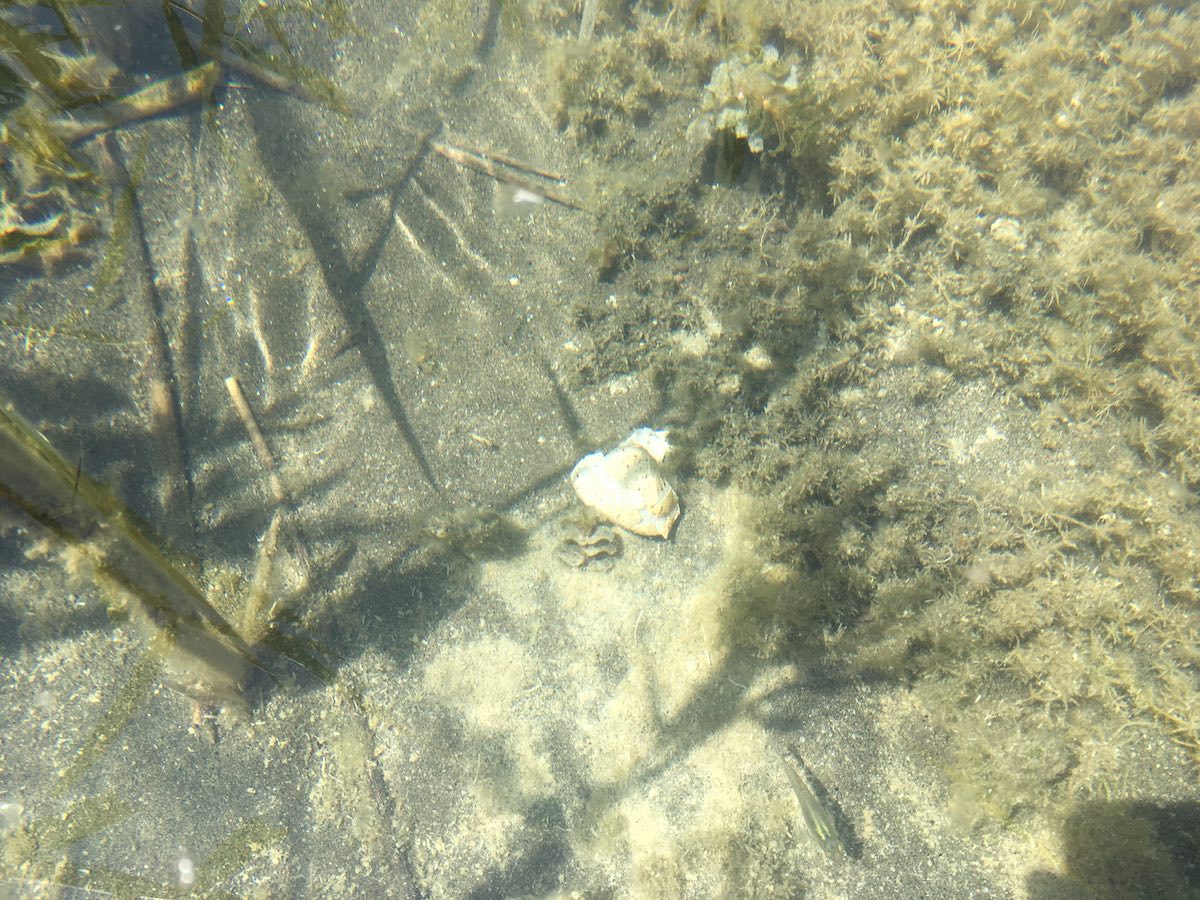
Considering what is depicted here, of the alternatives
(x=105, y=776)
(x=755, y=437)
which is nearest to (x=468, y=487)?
(x=755, y=437)

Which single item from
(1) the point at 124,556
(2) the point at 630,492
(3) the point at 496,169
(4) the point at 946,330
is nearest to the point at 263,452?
(1) the point at 124,556

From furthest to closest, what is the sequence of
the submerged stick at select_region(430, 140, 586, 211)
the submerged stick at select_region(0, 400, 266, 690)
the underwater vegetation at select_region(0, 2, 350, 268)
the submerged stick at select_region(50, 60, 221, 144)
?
the submerged stick at select_region(430, 140, 586, 211)
the submerged stick at select_region(50, 60, 221, 144)
the underwater vegetation at select_region(0, 2, 350, 268)
the submerged stick at select_region(0, 400, 266, 690)

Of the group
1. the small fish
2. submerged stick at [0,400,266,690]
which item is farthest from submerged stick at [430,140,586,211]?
the small fish

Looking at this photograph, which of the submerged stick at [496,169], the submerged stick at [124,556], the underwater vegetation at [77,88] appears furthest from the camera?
the submerged stick at [496,169]

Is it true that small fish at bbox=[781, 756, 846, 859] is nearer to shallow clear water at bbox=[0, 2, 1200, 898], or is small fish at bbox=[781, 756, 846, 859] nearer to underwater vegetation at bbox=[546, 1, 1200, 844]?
shallow clear water at bbox=[0, 2, 1200, 898]

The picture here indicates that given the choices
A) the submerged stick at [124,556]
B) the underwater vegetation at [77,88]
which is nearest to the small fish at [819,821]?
the submerged stick at [124,556]

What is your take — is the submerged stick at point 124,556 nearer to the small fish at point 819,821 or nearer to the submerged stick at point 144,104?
the submerged stick at point 144,104

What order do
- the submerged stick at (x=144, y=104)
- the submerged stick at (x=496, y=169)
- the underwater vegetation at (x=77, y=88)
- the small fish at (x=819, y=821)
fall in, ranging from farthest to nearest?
the submerged stick at (x=496, y=169) < the submerged stick at (x=144, y=104) < the underwater vegetation at (x=77, y=88) < the small fish at (x=819, y=821)
